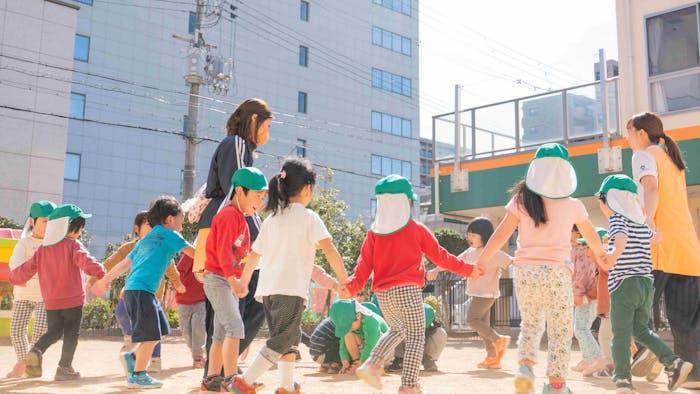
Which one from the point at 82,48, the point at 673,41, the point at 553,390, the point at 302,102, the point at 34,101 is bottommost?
the point at 553,390

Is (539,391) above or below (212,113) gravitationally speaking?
below

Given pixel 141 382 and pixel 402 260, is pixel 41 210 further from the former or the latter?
pixel 402 260

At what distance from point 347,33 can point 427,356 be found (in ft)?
116

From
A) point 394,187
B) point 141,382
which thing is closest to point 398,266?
point 394,187

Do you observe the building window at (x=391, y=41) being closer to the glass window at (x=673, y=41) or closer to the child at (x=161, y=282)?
the glass window at (x=673, y=41)

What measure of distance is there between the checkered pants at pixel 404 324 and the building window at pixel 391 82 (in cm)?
3772

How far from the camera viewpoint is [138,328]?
5.32 metres

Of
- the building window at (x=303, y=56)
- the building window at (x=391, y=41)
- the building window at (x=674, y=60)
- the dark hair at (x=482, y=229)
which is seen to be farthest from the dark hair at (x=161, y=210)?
the building window at (x=391, y=41)

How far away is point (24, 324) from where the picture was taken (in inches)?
261

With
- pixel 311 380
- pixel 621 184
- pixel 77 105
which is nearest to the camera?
pixel 621 184

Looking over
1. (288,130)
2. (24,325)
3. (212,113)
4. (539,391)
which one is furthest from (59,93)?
(539,391)

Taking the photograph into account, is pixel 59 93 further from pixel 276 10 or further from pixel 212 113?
pixel 276 10

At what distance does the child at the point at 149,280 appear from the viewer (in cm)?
531

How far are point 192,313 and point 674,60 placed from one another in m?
10.2
